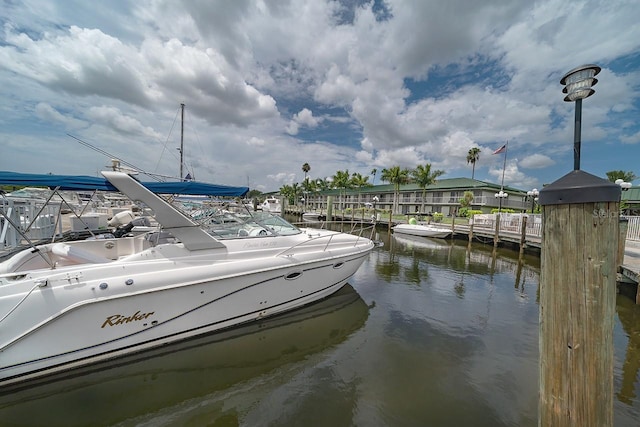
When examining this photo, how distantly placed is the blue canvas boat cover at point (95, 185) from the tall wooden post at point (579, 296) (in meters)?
4.62

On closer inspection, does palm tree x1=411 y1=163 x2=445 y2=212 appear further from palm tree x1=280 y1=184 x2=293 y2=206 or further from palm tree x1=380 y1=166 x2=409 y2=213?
palm tree x1=280 y1=184 x2=293 y2=206

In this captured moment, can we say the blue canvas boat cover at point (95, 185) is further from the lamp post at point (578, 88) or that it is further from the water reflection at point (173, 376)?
the lamp post at point (578, 88)

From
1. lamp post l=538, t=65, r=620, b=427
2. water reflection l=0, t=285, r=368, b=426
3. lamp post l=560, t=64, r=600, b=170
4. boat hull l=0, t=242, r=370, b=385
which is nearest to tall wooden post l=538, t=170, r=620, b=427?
lamp post l=538, t=65, r=620, b=427

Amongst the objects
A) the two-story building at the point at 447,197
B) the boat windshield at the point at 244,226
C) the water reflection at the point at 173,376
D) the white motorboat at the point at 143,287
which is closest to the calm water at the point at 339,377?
the water reflection at the point at 173,376

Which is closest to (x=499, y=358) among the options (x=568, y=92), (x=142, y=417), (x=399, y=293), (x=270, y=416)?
(x=399, y=293)

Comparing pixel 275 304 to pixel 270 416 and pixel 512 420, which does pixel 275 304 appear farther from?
pixel 512 420

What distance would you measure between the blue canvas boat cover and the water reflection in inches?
104

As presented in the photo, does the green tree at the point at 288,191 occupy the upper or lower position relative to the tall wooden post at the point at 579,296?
upper

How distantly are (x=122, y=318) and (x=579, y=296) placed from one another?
17.1 ft

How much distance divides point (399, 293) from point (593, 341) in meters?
5.93

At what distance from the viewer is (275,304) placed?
5238mm

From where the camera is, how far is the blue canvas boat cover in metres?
3.72

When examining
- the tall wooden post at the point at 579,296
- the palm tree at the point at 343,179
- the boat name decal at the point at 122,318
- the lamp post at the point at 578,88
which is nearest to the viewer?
the tall wooden post at the point at 579,296

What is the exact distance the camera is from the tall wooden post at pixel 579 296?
1738 millimetres
